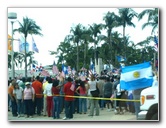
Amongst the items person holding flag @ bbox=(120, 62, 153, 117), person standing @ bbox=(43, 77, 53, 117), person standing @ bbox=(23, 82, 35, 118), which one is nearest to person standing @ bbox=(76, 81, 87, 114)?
person standing @ bbox=(43, 77, 53, 117)

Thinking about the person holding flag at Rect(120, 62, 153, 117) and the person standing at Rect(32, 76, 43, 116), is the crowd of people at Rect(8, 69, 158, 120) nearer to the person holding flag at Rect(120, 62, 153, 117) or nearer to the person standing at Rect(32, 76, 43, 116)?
the person standing at Rect(32, 76, 43, 116)

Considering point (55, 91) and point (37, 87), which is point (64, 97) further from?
point (37, 87)

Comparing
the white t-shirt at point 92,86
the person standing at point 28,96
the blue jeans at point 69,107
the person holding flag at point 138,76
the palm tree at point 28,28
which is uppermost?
the palm tree at point 28,28

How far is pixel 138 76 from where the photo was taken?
431 inches

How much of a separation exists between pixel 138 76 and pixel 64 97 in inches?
118

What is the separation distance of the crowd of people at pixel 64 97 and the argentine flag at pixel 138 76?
1.29 m

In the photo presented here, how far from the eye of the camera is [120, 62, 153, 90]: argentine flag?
10.9m

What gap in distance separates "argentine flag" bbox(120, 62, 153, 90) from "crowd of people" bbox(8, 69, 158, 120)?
4.23 feet

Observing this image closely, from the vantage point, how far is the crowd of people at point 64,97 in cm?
1303

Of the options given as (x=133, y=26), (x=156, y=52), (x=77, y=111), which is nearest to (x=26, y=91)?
(x=77, y=111)

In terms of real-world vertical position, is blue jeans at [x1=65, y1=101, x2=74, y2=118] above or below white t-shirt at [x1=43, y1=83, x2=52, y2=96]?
below

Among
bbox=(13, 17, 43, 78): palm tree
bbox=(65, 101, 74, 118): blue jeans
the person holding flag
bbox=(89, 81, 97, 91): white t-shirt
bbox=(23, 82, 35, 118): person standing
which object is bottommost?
bbox=(65, 101, 74, 118): blue jeans

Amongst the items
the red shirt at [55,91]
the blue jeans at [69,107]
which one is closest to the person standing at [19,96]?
the red shirt at [55,91]

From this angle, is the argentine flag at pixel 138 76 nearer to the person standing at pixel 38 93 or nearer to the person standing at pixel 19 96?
the person standing at pixel 19 96
